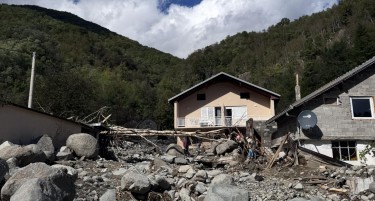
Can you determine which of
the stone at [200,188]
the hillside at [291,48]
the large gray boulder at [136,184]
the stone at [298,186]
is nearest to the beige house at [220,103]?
the hillside at [291,48]

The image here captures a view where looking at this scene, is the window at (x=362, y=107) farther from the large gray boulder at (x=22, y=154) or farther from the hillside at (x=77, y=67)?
the hillside at (x=77, y=67)

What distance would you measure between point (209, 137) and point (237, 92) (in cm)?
1666

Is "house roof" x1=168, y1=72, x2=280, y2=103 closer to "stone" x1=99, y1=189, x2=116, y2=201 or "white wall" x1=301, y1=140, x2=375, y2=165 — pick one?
"white wall" x1=301, y1=140, x2=375, y2=165

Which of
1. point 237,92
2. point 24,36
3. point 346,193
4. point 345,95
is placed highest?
point 24,36

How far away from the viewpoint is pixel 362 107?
22.6 metres

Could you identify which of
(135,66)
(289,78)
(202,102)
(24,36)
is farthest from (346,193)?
(135,66)

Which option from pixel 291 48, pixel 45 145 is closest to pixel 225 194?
pixel 45 145

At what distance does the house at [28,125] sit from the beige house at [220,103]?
17445 mm

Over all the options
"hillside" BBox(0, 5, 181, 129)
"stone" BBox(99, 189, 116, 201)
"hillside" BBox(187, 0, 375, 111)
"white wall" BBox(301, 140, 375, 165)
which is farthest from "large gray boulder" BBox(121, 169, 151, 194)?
"hillside" BBox(187, 0, 375, 111)

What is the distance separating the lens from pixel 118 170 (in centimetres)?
1526

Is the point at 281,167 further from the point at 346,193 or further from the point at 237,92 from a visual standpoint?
the point at 237,92

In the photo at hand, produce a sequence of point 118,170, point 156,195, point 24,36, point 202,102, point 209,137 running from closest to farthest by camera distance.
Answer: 1. point 156,195
2. point 118,170
3. point 209,137
4. point 202,102
5. point 24,36

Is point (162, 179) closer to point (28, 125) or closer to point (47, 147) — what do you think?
point (47, 147)

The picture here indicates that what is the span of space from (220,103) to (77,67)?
1380 inches
